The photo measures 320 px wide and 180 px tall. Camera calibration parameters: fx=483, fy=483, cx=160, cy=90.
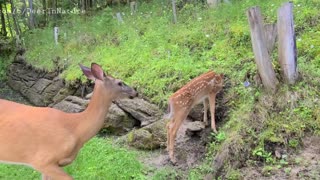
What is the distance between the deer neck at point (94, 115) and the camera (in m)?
5.08

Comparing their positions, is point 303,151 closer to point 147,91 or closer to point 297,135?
point 297,135

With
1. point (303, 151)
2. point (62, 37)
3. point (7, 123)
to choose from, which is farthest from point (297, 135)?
point (62, 37)

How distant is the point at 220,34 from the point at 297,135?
4.39 meters

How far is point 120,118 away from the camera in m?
8.77

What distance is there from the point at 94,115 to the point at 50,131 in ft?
1.59

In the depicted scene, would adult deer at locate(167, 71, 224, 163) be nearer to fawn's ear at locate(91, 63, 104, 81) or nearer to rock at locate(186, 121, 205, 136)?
rock at locate(186, 121, 205, 136)

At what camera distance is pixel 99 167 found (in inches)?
257

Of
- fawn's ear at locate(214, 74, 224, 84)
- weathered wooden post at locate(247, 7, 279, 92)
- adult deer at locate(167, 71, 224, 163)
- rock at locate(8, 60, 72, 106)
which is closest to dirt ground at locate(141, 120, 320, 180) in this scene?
adult deer at locate(167, 71, 224, 163)

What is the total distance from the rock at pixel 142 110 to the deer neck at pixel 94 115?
299cm

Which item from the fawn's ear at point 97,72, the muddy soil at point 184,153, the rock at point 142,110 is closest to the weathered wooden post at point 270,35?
the muddy soil at point 184,153

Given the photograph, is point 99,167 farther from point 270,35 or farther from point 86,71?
point 270,35

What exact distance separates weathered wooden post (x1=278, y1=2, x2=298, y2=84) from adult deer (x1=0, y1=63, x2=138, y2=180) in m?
2.27

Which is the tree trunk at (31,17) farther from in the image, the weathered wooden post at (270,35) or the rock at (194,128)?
the weathered wooden post at (270,35)

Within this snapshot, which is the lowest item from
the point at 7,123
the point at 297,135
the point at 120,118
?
the point at 120,118
